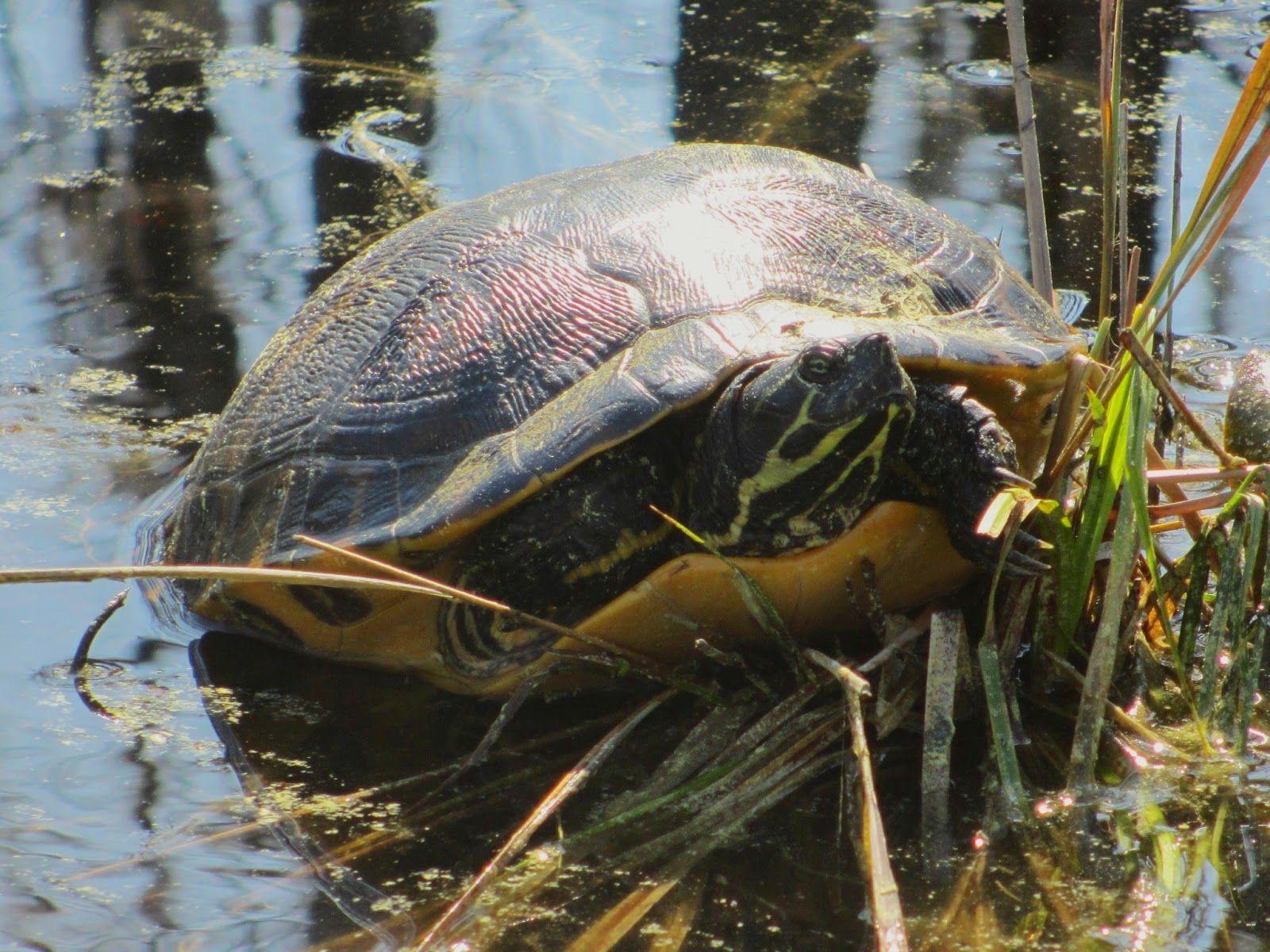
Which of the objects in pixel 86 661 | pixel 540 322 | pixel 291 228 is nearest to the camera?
pixel 540 322

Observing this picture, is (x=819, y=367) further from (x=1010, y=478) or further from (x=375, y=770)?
(x=375, y=770)

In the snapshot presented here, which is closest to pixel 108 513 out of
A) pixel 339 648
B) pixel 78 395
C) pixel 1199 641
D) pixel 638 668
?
pixel 78 395

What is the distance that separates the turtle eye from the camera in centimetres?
A: 253

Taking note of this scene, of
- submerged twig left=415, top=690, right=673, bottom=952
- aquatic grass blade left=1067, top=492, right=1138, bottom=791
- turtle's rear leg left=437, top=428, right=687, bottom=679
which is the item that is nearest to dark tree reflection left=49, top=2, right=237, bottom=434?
turtle's rear leg left=437, top=428, right=687, bottom=679

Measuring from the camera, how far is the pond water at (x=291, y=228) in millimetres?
2334

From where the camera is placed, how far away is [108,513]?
382cm

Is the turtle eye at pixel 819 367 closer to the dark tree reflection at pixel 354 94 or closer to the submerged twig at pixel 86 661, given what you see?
the submerged twig at pixel 86 661

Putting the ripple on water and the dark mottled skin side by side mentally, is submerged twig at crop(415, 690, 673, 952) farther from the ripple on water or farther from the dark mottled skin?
the ripple on water

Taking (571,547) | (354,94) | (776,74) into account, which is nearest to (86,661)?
(571,547)

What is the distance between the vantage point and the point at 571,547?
275 centimetres

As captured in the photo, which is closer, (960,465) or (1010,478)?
(1010,478)

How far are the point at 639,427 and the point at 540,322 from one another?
430 mm

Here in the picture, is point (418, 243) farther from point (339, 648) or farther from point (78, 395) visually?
point (78, 395)

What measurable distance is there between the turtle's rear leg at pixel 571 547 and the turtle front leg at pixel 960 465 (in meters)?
0.48
